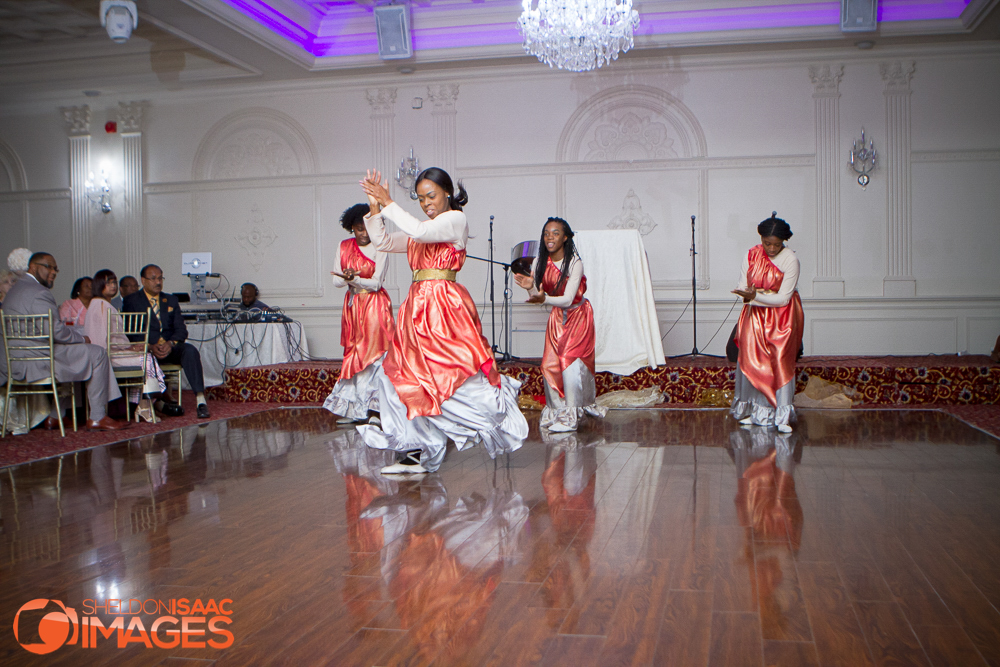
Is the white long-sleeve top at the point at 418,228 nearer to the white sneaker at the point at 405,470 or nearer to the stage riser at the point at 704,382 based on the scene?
the white sneaker at the point at 405,470

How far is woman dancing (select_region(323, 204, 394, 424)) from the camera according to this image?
5.36 m

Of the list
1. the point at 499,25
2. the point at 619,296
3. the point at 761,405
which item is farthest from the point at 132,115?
the point at 761,405

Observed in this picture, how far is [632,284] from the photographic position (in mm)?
7316

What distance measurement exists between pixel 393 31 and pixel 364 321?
167 inches

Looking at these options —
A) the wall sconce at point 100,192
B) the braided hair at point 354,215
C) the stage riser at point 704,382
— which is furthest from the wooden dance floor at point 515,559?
the wall sconce at point 100,192

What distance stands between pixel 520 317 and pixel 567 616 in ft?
21.9

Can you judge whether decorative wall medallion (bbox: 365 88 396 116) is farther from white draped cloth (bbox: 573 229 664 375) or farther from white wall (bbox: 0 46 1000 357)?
white draped cloth (bbox: 573 229 664 375)

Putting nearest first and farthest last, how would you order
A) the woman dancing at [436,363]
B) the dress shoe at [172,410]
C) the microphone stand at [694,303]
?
the woman dancing at [436,363] < the dress shoe at [172,410] < the microphone stand at [694,303]

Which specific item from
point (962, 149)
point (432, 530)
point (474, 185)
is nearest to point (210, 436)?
point (432, 530)

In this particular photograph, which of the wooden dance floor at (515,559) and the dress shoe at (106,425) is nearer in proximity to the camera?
the wooden dance floor at (515,559)

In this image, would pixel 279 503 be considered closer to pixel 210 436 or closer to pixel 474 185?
pixel 210 436

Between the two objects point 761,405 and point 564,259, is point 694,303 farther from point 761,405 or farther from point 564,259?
point 564,259

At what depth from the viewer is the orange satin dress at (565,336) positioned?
17.1 ft

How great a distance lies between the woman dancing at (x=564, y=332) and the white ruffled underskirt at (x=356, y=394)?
1.23 m
